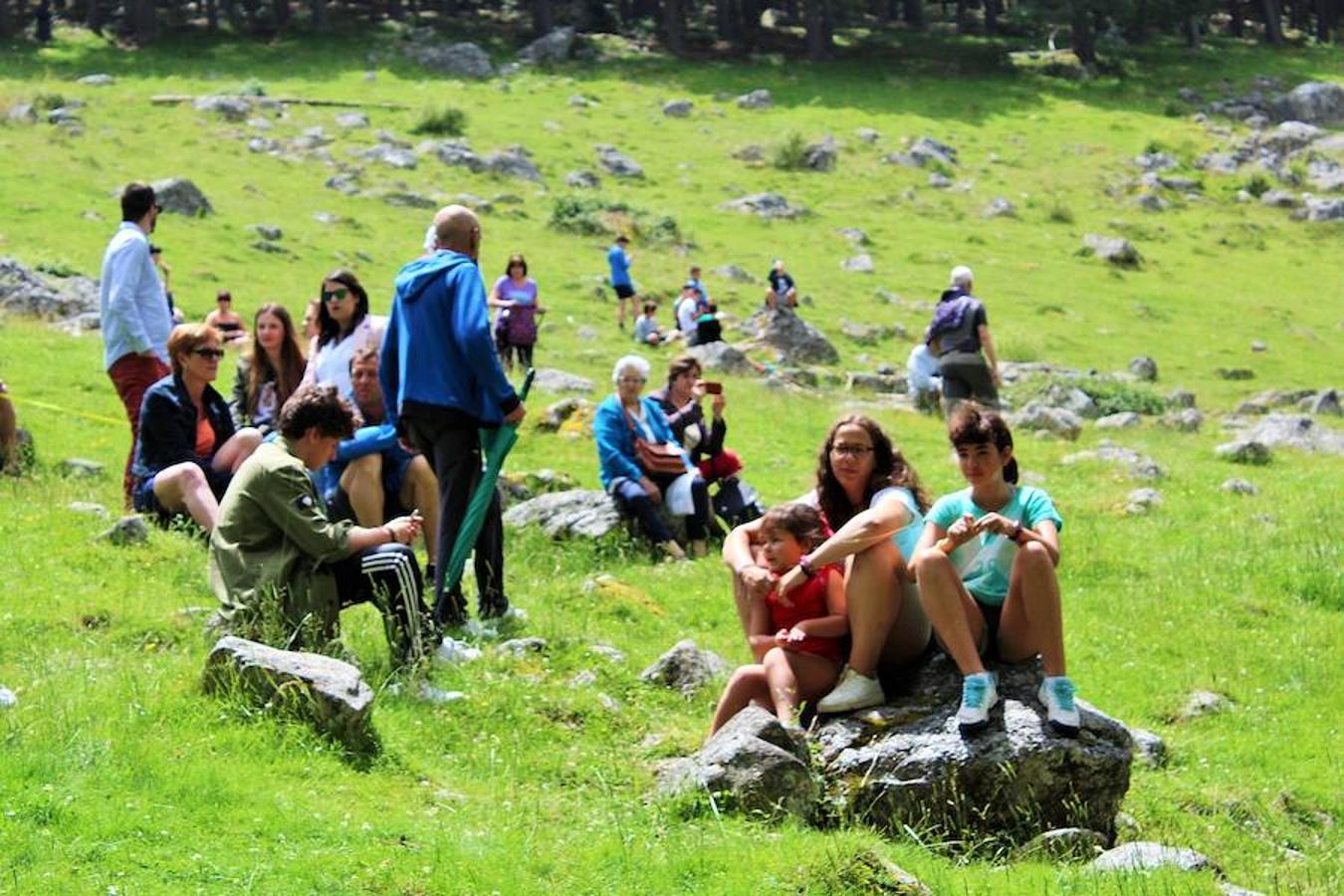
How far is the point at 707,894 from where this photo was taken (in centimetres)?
654

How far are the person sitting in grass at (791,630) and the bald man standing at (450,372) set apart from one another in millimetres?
1988

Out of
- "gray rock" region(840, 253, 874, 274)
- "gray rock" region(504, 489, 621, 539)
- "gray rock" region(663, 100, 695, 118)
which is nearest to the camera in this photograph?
"gray rock" region(504, 489, 621, 539)

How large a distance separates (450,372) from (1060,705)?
4192 mm

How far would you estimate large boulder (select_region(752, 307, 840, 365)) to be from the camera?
30.1 metres

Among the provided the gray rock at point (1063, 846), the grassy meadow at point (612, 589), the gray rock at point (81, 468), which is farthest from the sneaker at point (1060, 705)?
the gray rock at point (81, 468)

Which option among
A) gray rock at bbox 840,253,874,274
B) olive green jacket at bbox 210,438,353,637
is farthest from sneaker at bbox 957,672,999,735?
gray rock at bbox 840,253,874,274

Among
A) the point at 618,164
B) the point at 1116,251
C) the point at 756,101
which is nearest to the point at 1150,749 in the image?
the point at 1116,251

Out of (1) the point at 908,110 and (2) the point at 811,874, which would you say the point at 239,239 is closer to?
(2) the point at 811,874

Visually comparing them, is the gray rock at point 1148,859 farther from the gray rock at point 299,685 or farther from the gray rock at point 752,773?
the gray rock at point 299,685

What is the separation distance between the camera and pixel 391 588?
927cm

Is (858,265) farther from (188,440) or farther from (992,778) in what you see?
(992,778)

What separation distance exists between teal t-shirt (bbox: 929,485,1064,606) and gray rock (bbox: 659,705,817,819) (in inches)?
52.3

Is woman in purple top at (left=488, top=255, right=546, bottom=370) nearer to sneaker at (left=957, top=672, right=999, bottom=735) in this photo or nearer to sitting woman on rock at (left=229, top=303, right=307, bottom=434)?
sitting woman on rock at (left=229, top=303, right=307, bottom=434)

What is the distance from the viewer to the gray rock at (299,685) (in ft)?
25.6
